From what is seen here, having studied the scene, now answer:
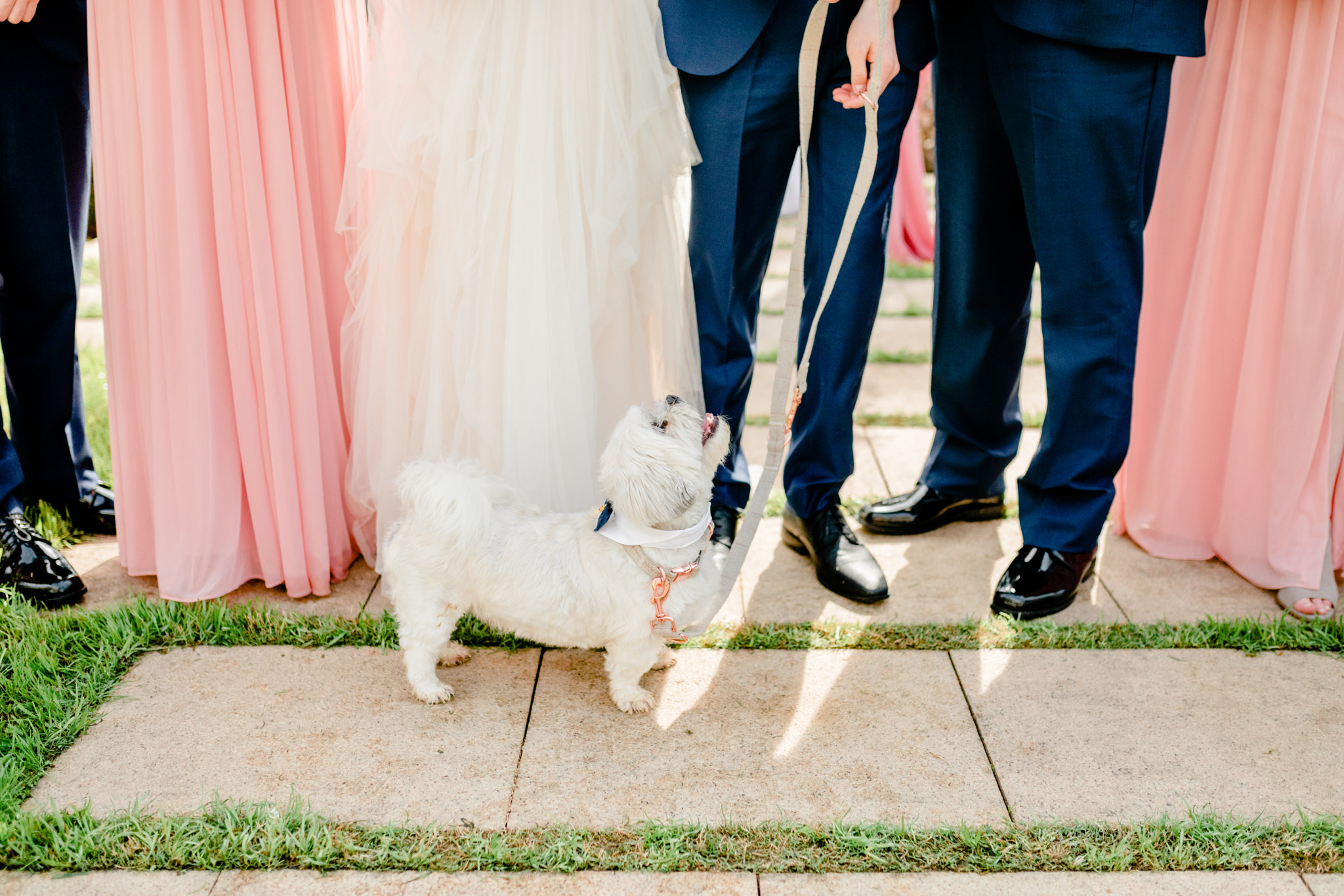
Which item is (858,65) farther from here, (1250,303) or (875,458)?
(875,458)

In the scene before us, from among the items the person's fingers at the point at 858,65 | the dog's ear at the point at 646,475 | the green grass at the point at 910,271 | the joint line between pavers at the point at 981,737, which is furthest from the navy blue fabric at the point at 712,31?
the green grass at the point at 910,271

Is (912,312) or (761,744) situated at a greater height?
(912,312)

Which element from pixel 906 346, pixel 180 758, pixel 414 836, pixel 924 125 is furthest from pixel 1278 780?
pixel 924 125

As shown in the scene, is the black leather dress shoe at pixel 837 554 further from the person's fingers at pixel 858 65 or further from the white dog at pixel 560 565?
the person's fingers at pixel 858 65

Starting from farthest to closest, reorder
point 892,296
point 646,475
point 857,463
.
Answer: point 892,296
point 857,463
point 646,475

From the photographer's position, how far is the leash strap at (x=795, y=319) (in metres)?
2.18

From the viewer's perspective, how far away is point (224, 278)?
258 cm

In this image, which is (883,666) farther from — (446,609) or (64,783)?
(64,783)

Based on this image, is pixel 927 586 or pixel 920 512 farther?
pixel 920 512

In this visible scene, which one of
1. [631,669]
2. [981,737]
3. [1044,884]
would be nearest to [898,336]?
[981,737]

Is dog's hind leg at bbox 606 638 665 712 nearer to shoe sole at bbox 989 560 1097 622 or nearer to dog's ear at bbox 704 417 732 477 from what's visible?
dog's ear at bbox 704 417 732 477

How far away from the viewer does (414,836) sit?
6.44ft

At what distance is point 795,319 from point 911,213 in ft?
14.3

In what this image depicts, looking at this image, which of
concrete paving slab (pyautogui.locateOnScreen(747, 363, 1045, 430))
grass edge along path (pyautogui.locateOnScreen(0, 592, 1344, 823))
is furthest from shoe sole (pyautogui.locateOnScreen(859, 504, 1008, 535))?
concrete paving slab (pyautogui.locateOnScreen(747, 363, 1045, 430))
